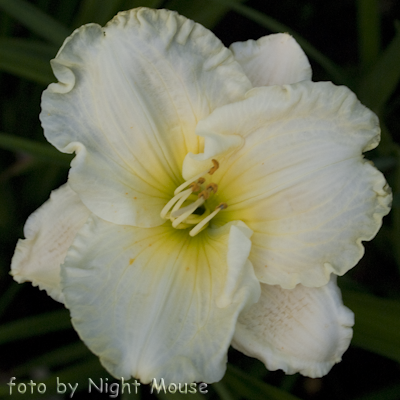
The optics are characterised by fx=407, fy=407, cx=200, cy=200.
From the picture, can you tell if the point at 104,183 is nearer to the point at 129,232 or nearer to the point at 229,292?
the point at 129,232

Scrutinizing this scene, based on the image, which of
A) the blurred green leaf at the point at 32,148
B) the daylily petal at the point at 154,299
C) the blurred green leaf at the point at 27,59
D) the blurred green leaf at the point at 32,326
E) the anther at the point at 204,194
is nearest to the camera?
the daylily petal at the point at 154,299

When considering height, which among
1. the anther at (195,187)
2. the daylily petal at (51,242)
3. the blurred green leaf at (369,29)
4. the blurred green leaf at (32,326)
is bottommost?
the blurred green leaf at (32,326)

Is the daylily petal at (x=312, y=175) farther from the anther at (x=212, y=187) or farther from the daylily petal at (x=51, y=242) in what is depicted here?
the daylily petal at (x=51, y=242)

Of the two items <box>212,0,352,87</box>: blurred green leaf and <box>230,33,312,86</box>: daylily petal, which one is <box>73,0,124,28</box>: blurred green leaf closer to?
<box>212,0,352,87</box>: blurred green leaf

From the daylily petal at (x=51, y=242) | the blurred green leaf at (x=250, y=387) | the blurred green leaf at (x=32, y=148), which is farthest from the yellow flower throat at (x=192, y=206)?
the blurred green leaf at (x=250, y=387)

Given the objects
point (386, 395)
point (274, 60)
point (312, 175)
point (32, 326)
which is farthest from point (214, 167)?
point (386, 395)

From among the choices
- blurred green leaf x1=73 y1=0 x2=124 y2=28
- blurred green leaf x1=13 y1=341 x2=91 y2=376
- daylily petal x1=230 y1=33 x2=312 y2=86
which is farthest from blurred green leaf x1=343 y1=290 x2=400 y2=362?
blurred green leaf x1=73 y1=0 x2=124 y2=28

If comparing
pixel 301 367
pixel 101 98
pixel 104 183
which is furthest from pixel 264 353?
pixel 101 98
